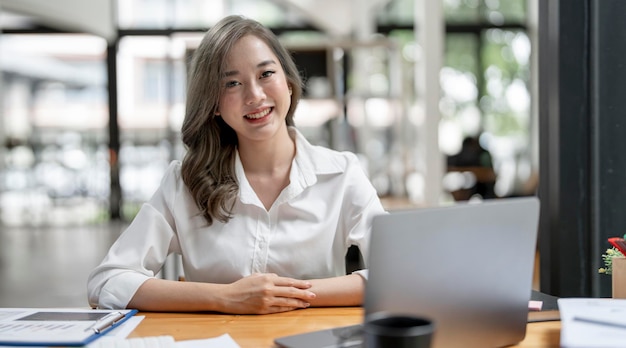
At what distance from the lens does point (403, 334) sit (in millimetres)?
859

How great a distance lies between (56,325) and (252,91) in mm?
753

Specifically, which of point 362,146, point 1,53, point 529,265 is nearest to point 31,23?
point 1,53

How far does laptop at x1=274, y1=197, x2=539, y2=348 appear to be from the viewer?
1017 mm

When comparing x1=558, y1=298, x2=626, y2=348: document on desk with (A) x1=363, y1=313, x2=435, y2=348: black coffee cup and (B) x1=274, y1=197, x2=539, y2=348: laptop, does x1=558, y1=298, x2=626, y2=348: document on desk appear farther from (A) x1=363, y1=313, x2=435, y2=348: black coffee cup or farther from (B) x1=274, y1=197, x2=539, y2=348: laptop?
(A) x1=363, y1=313, x2=435, y2=348: black coffee cup

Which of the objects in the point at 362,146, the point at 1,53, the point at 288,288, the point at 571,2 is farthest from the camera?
the point at 1,53

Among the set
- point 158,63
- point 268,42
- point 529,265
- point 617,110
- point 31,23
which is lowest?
point 529,265

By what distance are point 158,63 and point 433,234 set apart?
968cm

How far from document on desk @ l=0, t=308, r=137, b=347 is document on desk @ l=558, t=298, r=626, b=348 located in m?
0.83

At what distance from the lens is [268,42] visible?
74.5 inches

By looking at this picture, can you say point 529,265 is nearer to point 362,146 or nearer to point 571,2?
point 571,2

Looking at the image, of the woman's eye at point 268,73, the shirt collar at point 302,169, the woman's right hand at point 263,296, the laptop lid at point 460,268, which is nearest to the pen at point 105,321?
the woman's right hand at point 263,296

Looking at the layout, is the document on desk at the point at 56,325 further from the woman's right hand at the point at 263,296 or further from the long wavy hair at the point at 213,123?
the long wavy hair at the point at 213,123

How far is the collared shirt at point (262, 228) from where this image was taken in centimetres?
180

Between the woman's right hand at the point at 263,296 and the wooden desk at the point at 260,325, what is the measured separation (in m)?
0.02
